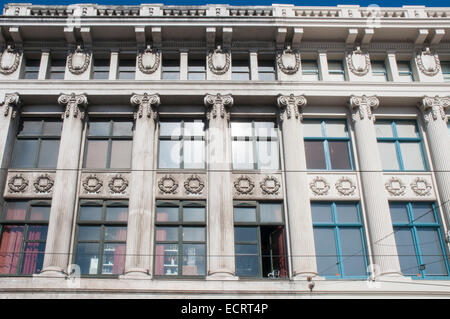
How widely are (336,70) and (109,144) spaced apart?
1072cm

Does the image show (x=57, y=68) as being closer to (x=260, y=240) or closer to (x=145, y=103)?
(x=145, y=103)

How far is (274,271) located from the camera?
17.8m

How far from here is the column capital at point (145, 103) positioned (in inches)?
786

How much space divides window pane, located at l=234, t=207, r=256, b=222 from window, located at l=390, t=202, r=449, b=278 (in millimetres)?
5570

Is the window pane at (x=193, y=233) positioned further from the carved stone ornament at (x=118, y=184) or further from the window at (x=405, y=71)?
the window at (x=405, y=71)

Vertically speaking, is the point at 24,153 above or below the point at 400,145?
below

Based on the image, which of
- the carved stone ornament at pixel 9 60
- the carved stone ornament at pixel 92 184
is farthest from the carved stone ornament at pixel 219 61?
the carved stone ornament at pixel 9 60

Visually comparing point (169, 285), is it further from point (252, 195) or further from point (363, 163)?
point (363, 163)

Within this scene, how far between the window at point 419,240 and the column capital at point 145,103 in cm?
1057

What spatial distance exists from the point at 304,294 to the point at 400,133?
8.76 meters

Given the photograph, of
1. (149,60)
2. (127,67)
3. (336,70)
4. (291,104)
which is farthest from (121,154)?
(336,70)

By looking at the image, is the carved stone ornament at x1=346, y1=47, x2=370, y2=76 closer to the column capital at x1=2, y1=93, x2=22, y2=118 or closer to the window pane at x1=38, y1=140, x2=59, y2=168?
the window pane at x1=38, y1=140, x2=59, y2=168

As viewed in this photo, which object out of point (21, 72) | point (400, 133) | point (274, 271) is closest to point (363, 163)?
point (400, 133)

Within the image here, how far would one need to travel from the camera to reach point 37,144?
19984 millimetres
